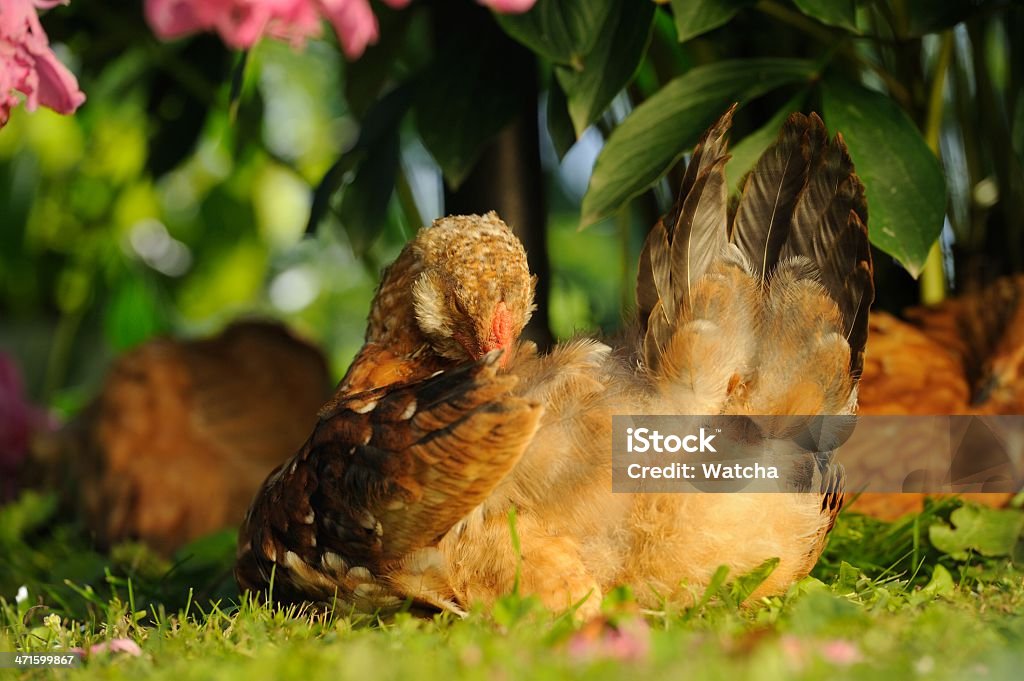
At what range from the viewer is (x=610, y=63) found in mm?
1355

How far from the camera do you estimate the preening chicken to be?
982 millimetres

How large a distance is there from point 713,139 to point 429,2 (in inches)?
33.3

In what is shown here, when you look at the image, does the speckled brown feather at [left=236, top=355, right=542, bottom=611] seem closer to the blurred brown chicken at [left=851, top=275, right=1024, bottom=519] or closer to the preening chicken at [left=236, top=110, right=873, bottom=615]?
the preening chicken at [left=236, top=110, right=873, bottom=615]

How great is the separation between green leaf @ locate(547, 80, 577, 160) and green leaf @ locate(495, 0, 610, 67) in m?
0.16

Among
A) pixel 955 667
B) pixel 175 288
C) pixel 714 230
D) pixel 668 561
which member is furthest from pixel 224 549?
pixel 175 288

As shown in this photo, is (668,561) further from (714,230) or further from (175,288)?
(175,288)

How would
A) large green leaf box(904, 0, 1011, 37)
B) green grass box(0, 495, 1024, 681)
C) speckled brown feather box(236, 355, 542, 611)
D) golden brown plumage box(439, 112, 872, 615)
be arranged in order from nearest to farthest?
1. green grass box(0, 495, 1024, 681)
2. speckled brown feather box(236, 355, 542, 611)
3. golden brown plumage box(439, 112, 872, 615)
4. large green leaf box(904, 0, 1011, 37)

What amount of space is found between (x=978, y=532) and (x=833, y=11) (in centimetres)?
69

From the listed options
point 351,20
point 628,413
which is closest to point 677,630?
point 628,413

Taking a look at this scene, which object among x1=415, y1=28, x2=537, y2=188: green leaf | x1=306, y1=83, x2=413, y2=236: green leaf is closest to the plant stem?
x1=415, y1=28, x2=537, y2=188: green leaf

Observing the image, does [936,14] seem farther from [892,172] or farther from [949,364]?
[949,364]

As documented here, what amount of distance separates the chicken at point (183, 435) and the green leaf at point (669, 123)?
1109 mm

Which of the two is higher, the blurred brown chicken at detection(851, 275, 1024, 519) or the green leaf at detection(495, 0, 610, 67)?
the green leaf at detection(495, 0, 610, 67)

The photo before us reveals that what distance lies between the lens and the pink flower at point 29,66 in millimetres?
1076
